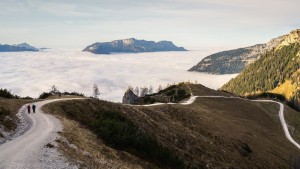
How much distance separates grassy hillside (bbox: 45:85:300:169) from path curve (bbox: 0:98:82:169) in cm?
283

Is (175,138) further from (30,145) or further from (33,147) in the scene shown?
(33,147)

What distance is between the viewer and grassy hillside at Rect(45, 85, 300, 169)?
37031mm

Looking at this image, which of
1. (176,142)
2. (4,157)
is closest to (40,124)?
(4,157)

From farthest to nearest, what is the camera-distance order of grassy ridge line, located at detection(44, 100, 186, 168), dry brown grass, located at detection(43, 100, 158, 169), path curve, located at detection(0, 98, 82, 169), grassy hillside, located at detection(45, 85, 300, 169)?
grassy hillside, located at detection(45, 85, 300, 169) < grassy ridge line, located at detection(44, 100, 186, 168) < dry brown grass, located at detection(43, 100, 158, 169) < path curve, located at detection(0, 98, 82, 169)

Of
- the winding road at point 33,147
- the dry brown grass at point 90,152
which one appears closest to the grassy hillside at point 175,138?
the dry brown grass at point 90,152

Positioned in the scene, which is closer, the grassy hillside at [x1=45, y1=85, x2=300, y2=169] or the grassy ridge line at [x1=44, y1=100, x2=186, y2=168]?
the grassy ridge line at [x1=44, y1=100, x2=186, y2=168]

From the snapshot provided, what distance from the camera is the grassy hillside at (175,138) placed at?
3703cm

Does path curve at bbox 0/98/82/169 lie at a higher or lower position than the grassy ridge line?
higher

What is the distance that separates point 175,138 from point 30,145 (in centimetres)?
2480

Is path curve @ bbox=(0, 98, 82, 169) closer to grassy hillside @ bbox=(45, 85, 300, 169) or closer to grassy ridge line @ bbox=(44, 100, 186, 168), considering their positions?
grassy hillside @ bbox=(45, 85, 300, 169)

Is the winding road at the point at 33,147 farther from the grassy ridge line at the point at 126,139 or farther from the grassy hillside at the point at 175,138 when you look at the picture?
the grassy ridge line at the point at 126,139

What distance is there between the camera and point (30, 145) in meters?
28.7

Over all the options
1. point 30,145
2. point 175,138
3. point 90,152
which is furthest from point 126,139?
point 175,138

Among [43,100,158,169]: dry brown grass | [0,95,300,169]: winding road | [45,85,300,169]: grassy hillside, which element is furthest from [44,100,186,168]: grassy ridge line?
[0,95,300,169]: winding road
